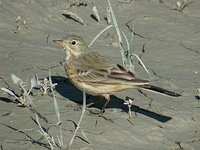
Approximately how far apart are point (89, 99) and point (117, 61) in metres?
1.14

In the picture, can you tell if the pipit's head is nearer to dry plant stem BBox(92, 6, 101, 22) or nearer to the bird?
the bird

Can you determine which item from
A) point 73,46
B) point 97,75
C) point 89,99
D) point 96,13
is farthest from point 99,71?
point 96,13

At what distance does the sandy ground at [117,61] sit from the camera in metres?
7.17

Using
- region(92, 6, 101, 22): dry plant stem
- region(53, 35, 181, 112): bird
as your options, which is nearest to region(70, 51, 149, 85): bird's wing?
region(53, 35, 181, 112): bird

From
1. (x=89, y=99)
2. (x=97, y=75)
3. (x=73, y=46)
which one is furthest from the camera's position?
(x=89, y=99)

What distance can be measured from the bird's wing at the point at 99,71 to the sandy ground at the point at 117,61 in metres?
0.40

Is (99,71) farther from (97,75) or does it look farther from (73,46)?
(73,46)

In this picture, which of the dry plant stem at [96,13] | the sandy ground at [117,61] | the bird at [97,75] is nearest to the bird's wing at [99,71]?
the bird at [97,75]

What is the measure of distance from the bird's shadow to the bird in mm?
301

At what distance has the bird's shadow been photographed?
782 cm

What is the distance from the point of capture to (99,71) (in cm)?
772

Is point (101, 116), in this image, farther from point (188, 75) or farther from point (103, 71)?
point (188, 75)

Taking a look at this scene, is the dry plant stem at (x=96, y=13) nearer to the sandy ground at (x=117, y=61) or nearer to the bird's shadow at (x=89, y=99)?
the sandy ground at (x=117, y=61)

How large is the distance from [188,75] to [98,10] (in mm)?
2421
